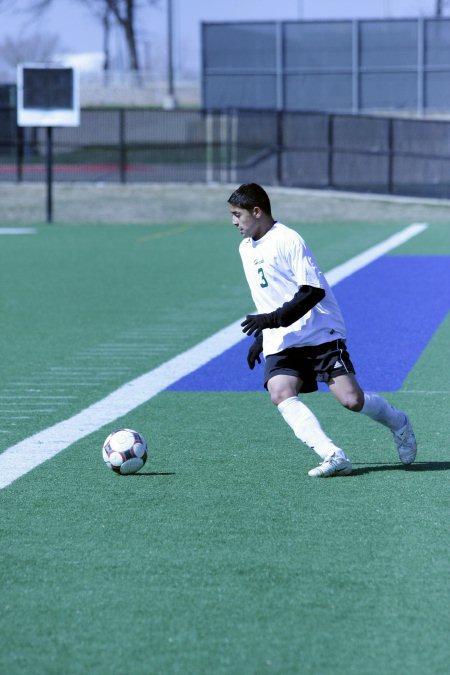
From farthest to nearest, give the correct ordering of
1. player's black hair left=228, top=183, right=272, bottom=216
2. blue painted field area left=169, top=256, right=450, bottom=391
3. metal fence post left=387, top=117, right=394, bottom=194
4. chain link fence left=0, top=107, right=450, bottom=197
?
1. chain link fence left=0, top=107, right=450, bottom=197
2. metal fence post left=387, top=117, right=394, bottom=194
3. blue painted field area left=169, top=256, right=450, bottom=391
4. player's black hair left=228, top=183, right=272, bottom=216

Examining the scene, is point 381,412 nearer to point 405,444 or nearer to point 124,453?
point 405,444

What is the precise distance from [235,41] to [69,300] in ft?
110

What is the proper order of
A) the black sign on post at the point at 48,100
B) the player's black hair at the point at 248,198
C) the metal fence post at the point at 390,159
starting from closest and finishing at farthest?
1. the player's black hair at the point at 248,198
2. the black sign on post at the point at 48,100
3. the metal fence post at the point at 390,159

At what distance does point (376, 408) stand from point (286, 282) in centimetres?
83

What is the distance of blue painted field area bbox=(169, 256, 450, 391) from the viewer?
11.0m

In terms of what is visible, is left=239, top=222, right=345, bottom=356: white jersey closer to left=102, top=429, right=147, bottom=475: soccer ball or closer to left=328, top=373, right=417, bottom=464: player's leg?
left=328, top=373, right=417, bottom=464: player's leg

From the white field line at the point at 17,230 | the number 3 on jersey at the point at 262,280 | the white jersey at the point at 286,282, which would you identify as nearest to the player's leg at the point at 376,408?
the white jersey at the point at 286,282

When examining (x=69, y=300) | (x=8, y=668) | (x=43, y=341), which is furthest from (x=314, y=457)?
(x=69, y=300)

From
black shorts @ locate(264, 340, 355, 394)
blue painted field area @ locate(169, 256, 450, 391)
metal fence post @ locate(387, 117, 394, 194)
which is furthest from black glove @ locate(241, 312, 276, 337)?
metal fence post @ locate(387, 117, 394, 194)

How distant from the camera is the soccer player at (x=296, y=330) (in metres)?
7.18

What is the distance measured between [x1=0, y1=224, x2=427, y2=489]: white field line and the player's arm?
4.97 ft

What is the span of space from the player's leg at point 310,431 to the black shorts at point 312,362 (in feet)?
0.34

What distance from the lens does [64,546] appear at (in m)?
6.05

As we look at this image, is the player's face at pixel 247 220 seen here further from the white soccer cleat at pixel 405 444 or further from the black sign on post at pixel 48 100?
the black sign on post at pixel 48 100
